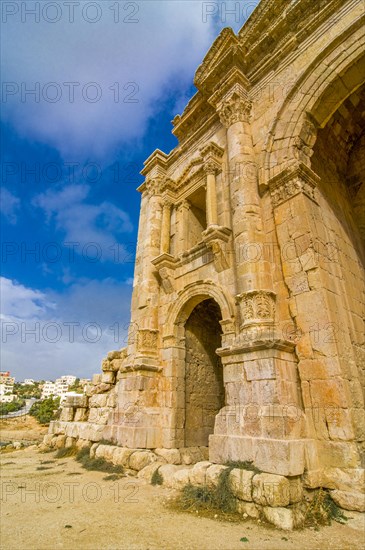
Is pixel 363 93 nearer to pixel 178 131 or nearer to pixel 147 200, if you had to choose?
pixel 178 131

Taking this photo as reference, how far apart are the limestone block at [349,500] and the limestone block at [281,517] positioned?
81cm

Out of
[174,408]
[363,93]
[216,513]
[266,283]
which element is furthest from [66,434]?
[363,93]

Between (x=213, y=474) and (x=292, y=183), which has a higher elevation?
(x=292, y=183)

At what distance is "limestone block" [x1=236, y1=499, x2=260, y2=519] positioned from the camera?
3.73 m

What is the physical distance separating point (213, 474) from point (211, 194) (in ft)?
19.3

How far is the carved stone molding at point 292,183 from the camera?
5949 millimetres

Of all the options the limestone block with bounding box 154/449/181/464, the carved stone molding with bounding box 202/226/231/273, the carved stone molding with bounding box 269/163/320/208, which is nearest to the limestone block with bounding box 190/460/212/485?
the limestone block with bounding box 154/449/181/464

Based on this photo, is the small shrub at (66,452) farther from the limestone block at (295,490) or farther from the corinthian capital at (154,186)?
the corinthian capital at (154,186)

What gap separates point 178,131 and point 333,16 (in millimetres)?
5229

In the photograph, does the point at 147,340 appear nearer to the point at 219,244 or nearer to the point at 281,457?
the point at 219,244

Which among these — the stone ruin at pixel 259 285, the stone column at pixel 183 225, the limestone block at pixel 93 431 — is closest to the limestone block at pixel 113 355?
the stone ruin at pixel 259 285

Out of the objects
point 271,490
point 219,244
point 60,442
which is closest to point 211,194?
point 219,244

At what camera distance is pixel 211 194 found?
766 centimetres

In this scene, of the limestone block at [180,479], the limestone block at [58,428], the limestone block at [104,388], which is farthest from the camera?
the limestone block at [58,428]
